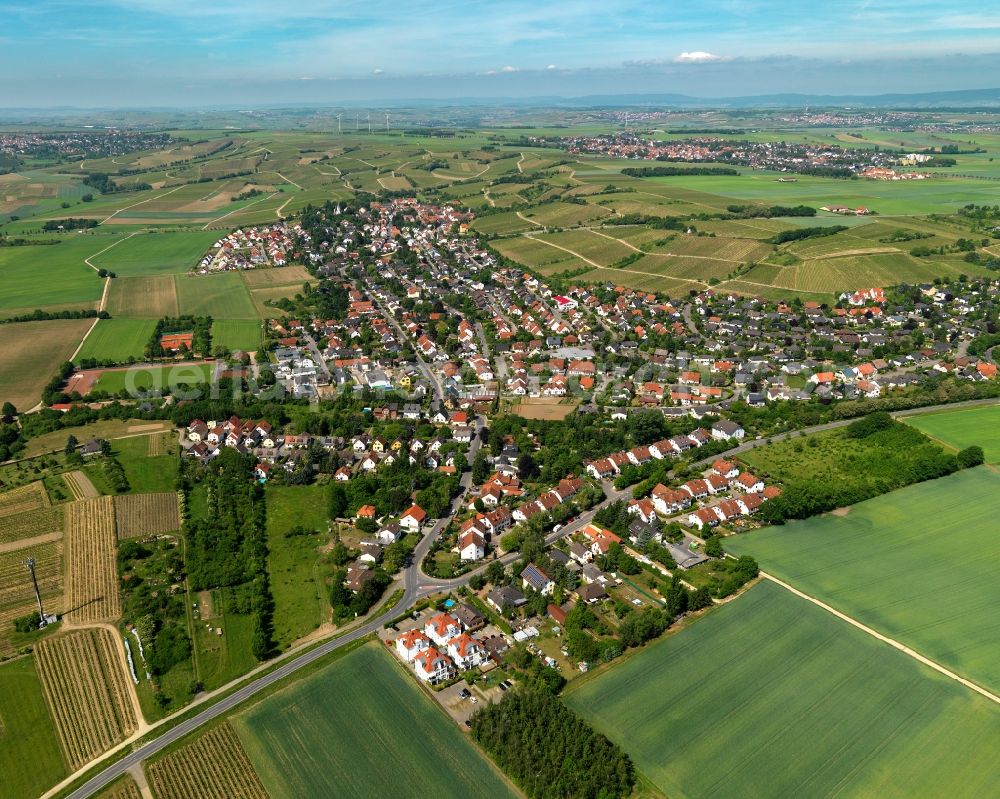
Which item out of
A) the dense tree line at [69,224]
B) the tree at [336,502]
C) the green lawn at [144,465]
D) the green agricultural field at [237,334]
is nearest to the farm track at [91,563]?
the green lawn at [144,465]

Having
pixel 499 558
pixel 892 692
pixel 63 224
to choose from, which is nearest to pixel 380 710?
pixel 499 558

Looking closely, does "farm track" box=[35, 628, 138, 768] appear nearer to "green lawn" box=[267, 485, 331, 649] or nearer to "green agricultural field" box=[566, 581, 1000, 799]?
"green lawn" box=[267, 485, 331, 649]

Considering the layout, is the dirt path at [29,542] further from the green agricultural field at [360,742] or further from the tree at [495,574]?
the tree at [495,574]

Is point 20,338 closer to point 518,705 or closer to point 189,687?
point 189,687

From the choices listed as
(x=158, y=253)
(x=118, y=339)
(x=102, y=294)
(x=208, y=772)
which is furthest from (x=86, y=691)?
(x=158, y=253)

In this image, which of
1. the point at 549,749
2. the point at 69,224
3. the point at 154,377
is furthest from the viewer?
the point at 69,224

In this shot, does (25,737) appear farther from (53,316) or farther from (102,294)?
(102,294)
